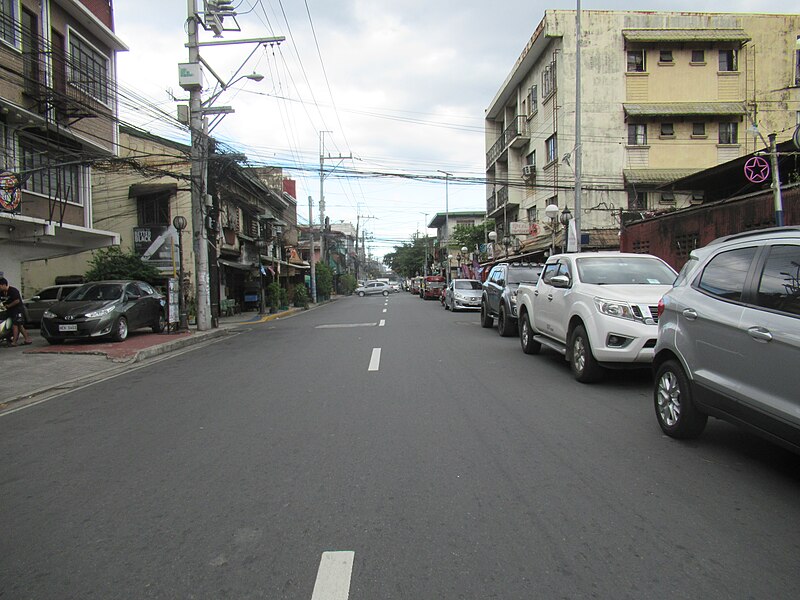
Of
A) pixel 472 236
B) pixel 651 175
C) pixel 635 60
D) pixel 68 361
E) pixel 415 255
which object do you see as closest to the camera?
pixel 68 361

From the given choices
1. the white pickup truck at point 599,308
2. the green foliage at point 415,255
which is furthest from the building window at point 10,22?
the green foliage at point 415,255

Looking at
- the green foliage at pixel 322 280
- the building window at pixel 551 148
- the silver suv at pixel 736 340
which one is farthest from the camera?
the green foliage at pixel 322 280

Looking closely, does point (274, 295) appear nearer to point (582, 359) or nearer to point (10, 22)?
point (10, 22)

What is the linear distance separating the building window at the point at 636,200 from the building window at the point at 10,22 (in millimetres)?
24125

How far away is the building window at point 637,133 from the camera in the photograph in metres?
27.6

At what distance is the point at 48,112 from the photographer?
14.5 metres

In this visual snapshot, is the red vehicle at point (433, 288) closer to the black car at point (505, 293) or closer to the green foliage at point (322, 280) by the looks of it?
the green foliage at point (322, 280)

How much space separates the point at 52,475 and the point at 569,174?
2654 cm

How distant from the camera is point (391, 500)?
380cm

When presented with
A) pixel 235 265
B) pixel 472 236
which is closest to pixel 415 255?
pixel 472 236

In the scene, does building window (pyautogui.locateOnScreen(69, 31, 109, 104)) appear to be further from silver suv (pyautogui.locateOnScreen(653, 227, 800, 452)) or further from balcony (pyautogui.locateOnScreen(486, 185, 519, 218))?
balcony (pyautogui.locateOnScreen(486, 185, 519, 218))

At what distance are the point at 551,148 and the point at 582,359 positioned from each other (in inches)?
958

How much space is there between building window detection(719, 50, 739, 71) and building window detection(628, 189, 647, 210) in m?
7.40

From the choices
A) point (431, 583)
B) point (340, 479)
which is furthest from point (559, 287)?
point (431, 583)
